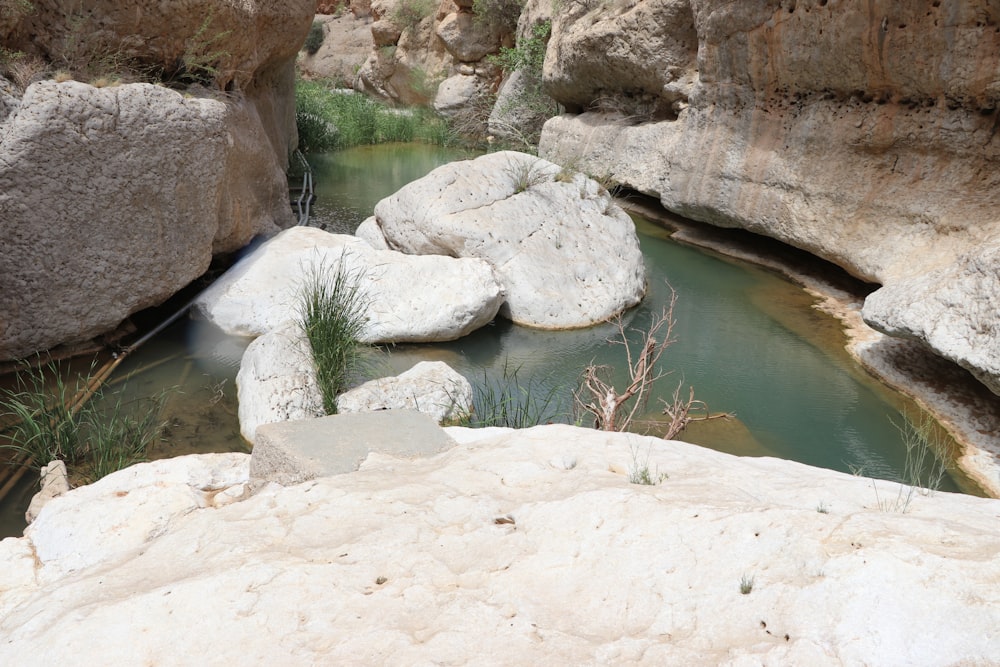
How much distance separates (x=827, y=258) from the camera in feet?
24.5

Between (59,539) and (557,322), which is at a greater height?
(59,539)

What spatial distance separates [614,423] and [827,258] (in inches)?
163

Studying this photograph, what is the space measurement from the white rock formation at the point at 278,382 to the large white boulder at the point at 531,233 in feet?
6.93

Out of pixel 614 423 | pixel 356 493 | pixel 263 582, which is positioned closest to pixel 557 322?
pixel 614 423

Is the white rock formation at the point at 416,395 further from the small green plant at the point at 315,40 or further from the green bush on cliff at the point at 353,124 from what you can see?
the small green plant at the point at 315,40

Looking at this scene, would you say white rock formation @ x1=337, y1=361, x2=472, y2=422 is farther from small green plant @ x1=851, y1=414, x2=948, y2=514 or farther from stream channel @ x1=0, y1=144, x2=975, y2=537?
small green plant @ x1=851, y1=414, x2=948, y2=514

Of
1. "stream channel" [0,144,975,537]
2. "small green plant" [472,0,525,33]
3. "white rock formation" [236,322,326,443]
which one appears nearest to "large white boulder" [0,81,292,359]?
"stream channel" [0,144,975,537]

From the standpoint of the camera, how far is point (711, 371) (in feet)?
19.4

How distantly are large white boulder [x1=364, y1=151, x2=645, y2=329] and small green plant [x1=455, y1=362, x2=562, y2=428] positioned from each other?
1.11m

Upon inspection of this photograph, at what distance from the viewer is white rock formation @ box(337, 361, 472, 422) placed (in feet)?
15.4

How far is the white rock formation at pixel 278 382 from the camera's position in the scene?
4680mm

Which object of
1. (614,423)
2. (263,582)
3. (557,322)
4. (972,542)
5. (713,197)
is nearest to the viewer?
(972,542)

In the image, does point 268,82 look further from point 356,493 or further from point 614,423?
point 356,493

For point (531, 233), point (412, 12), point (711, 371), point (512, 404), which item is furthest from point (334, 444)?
point (412, 12)
